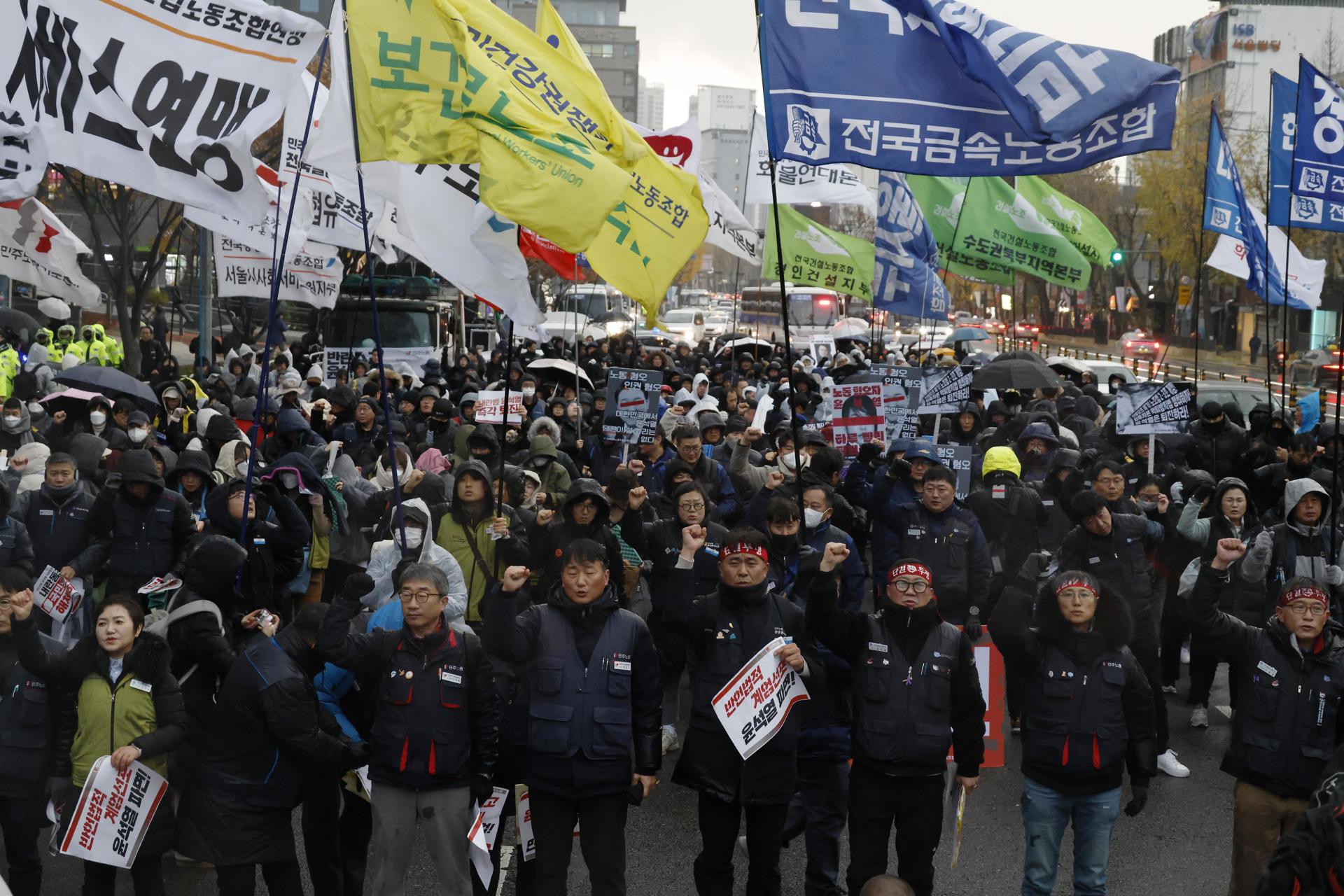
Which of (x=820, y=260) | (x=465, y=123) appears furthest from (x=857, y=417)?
(x=820, y=260)

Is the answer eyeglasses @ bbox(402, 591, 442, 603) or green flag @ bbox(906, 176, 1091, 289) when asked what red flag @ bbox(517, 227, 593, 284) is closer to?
eyeglasses @ bbox(402, 591, 442, 603)

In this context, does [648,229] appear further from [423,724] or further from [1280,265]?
[1280,265]

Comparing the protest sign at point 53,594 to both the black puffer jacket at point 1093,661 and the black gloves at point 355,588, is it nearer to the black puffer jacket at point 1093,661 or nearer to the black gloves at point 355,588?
the black gloves at point 355,588

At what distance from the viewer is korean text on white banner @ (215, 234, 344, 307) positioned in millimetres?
15641

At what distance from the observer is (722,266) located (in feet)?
486

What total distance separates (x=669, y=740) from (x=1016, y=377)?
8694mm

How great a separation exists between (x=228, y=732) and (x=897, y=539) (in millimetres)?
4462

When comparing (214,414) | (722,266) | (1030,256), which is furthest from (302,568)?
(722,266)

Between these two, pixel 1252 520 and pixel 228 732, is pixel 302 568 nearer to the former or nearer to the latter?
pixel 228 732

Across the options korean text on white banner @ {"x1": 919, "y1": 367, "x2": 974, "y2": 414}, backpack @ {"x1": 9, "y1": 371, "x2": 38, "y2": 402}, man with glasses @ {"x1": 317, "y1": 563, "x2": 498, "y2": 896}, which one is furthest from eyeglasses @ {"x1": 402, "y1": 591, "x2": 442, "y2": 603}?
backpack @ {"x1": 9, "y1": 371, "x2": 38, "y2": 402}

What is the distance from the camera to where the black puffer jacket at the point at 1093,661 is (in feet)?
19.0

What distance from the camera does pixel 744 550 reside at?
581 centimetres

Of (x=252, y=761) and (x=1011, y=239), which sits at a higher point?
(x=1011, y=239)

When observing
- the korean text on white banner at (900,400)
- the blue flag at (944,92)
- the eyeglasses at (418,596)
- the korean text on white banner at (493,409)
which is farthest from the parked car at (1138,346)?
the eyeglasses at (418,596)
